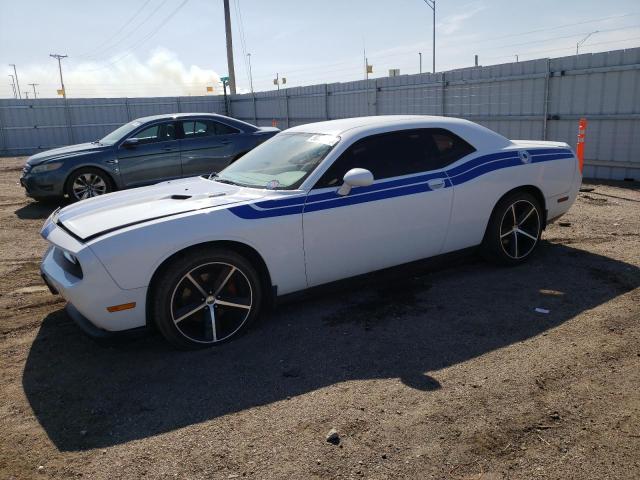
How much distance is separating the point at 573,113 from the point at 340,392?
9827 millimetres

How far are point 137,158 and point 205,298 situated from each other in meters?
6.35

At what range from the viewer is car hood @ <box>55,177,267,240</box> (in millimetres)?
3824

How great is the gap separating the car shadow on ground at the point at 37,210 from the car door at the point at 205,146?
8.16 ft

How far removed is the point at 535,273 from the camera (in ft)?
17.2

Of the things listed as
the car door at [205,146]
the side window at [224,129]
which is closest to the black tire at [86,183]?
the car door at [205,146]

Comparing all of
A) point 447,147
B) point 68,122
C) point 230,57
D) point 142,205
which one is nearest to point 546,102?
point 447,147

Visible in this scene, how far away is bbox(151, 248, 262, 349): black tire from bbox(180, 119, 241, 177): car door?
617cm

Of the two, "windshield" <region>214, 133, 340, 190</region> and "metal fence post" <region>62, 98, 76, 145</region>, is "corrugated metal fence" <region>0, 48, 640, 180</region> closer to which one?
"windshield" <region>214, 133, 340, 190</region>

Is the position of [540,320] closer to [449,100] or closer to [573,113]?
[573,113]

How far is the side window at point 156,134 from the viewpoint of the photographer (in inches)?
376

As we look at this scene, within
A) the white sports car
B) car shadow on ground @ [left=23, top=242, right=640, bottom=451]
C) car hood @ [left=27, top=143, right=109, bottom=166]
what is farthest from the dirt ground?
car hood @ [left=27, top=143, right=109, bottom=166]

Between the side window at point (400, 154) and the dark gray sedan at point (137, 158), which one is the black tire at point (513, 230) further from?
the dark gray sedan at point (137, 158)

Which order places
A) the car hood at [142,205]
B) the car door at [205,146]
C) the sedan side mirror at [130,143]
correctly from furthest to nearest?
1. the car door at [205,146]
2. the sedan side mirror at [130,143]
3. the car hood at [142,205]

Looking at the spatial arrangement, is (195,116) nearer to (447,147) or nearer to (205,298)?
(447,147)
